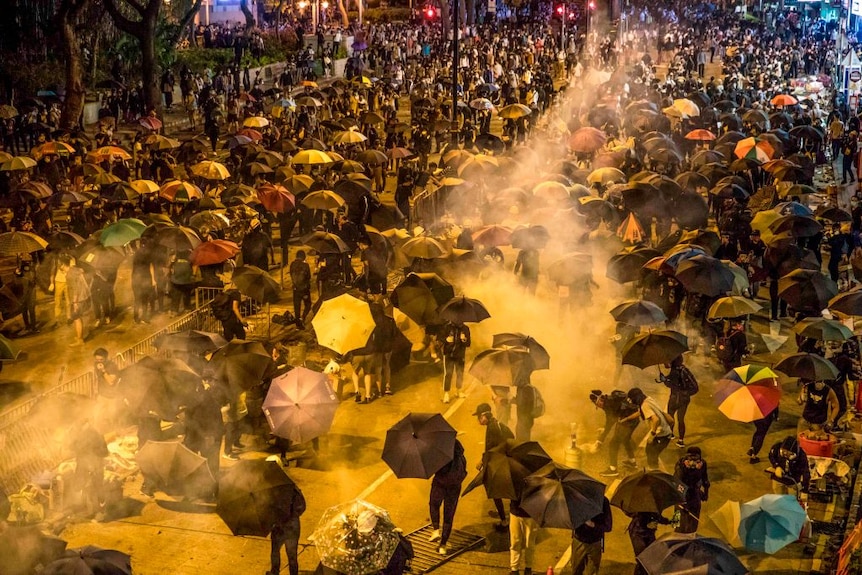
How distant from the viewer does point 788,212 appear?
64.3 feet

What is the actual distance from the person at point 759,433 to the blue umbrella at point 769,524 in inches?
113

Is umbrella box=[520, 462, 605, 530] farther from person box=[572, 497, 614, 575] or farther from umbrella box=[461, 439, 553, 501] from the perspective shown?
umbrella box=[461, 439, 553, 501]

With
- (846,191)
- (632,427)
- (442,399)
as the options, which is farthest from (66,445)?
(846,191)

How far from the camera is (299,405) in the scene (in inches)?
473

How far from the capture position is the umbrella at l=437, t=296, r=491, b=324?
562 inches

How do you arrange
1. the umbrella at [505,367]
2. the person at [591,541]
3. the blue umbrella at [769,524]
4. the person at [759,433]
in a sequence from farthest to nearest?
the person at [759,433], the umbrella at [505,367], the person at [591,541], the blue umbrella at [769,524]

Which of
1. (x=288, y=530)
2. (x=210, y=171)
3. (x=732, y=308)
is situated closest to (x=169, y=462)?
(x=288, y=530)

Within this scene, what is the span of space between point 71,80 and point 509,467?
88.7 feet

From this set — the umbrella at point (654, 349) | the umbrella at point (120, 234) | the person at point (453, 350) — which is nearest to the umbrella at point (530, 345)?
the umbrella at point (654, 349)

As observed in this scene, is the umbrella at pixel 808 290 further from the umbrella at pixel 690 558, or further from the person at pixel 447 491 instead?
the umbrella at pixel 690 558

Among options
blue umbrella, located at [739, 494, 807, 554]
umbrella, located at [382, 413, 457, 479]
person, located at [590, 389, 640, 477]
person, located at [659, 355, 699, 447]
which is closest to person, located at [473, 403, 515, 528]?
umbrella, located at [382, 413, 457, 479]

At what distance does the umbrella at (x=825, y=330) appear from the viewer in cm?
1430

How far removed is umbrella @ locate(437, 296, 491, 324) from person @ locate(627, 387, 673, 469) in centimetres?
282

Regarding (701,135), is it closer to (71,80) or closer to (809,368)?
(809,368)
